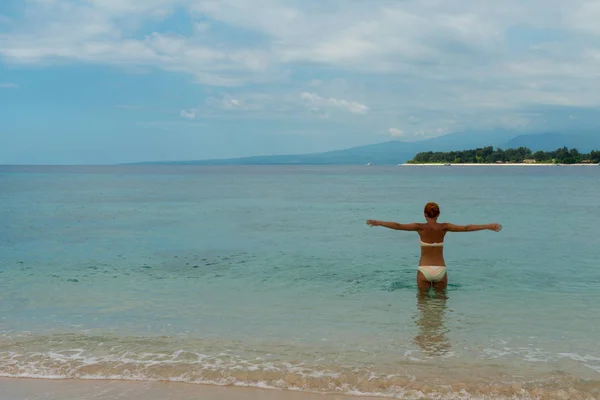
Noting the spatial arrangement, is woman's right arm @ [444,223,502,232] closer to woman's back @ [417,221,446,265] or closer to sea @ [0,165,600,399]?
woman's back @ [417,221,446,265]

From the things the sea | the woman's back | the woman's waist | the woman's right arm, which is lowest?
the sea

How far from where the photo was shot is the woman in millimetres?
13128

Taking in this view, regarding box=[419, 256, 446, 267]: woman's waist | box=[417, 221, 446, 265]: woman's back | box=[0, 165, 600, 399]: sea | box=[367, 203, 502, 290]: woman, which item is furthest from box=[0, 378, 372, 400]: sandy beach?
box=[419, 256, 446, 267]: woman's waist

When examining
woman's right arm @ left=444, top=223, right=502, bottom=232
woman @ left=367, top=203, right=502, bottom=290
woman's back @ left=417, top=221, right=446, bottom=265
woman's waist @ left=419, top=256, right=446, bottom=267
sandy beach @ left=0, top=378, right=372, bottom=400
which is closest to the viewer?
sandy beach @ left=0, top=378, right=372, bottom=400

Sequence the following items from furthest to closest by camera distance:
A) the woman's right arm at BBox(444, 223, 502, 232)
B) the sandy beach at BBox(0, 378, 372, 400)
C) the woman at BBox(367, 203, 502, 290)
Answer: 1. the woman at BBox(367, 203, 502, 290)
2. the woman's right arm at BBox(444, 223, 502, 232)
3. the sandy beach at BBox(0, 378, 372, 400)

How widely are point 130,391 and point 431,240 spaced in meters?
7.56

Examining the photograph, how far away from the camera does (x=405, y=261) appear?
20141 mm

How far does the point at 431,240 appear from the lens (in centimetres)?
1335

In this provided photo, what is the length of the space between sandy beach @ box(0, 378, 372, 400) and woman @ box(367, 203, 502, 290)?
17.1 feet

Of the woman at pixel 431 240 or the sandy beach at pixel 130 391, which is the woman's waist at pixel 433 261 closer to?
the woman at pixel 431 240

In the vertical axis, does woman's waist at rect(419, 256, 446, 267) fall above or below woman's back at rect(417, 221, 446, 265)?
below

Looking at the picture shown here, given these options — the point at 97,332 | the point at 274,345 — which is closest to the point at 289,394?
the point at 274,345

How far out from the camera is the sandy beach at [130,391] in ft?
27.1

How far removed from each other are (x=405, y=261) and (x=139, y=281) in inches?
351
